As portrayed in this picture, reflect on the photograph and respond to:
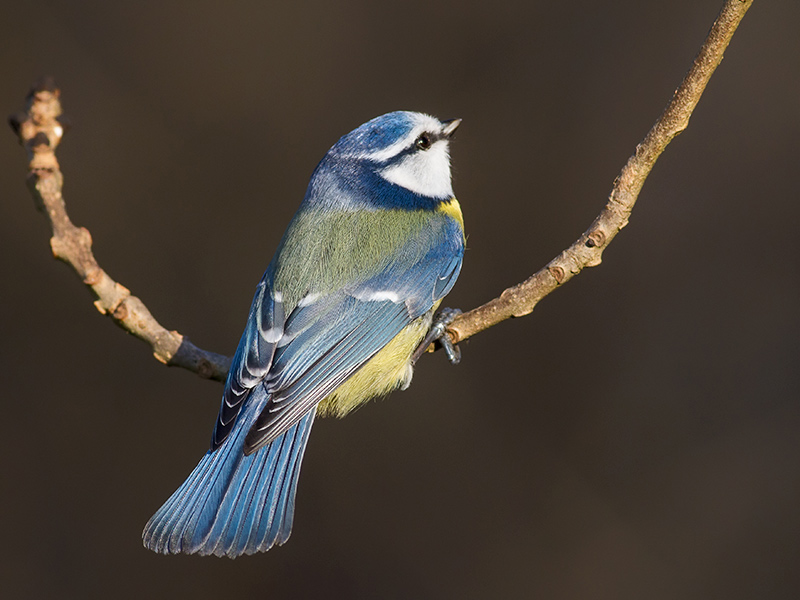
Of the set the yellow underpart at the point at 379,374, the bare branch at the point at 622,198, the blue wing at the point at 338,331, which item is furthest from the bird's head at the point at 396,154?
the bare branch at the point at 622,198

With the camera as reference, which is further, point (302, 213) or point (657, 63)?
point (657, 63)

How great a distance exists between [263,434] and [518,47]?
7.89 feet

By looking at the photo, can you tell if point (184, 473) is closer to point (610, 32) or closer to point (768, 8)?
point (610, 32)

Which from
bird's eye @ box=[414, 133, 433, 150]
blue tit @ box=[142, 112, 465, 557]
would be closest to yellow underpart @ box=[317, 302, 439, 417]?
blue tit @ box=[142, 112, 465, 557]

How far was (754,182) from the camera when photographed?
3.67m

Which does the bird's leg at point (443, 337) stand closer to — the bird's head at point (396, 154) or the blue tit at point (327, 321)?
the blue tit at point (327, 321)

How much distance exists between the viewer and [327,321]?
220 centimetres

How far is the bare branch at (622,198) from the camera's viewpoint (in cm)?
161

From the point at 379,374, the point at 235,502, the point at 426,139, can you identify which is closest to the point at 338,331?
the point at 379,374

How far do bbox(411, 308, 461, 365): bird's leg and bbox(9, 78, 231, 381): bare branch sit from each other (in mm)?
512

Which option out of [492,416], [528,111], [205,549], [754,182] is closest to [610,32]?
[528,111]

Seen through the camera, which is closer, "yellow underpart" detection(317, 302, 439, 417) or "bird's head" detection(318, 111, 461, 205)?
"yellow underpart" detection(317, 302, 439, 417)

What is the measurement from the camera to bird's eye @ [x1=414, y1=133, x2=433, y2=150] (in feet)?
8.47

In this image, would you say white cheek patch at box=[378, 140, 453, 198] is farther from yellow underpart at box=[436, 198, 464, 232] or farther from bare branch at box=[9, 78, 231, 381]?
bare branch at box=[9, 78, 231, 381]
